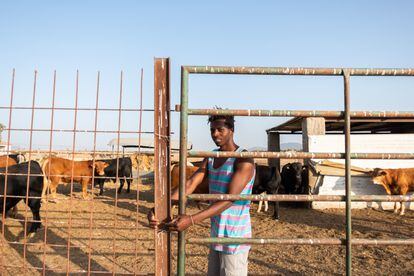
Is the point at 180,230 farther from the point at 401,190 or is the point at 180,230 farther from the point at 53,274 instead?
the point at 401,190

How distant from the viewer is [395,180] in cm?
1013

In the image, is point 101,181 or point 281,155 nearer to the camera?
point 281,155

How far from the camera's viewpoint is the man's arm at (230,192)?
214cm

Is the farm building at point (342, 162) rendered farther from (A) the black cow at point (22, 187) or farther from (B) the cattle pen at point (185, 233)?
(A) the black cow at point (22, 187)

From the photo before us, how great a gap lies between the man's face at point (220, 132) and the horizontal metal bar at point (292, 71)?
348mm

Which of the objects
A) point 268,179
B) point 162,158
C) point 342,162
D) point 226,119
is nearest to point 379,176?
point 342,162

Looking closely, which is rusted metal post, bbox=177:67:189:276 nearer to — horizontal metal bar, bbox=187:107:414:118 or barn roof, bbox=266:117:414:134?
horizontal metal bar, bbox=187:107:414:118

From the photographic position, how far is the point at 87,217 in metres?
8.94

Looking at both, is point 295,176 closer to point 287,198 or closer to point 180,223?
point 287,198

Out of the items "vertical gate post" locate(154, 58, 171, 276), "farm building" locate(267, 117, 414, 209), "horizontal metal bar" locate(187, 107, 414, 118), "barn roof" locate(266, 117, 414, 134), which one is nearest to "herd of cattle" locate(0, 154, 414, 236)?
"farm building" locate(267, 117, 414, 209)

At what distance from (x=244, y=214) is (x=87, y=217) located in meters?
7.47

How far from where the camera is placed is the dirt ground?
5.04 metres

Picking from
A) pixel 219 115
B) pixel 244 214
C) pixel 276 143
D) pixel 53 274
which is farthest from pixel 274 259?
pixel 276 143

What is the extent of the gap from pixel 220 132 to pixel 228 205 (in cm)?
50
